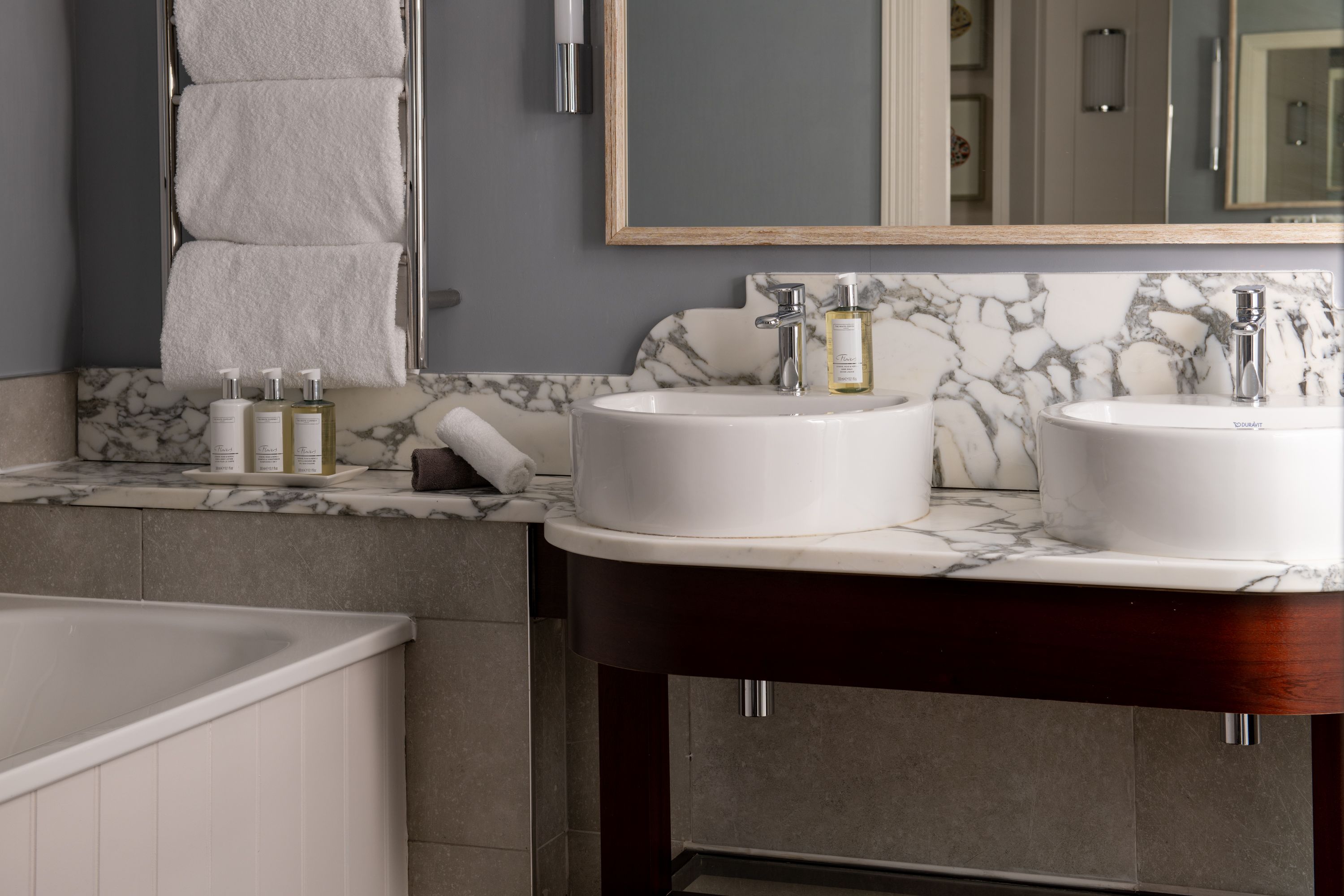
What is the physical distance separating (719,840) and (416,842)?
469 millimetres

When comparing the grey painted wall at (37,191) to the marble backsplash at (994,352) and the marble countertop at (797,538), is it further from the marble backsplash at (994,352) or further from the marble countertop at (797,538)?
the marble backsplash at (994,352)

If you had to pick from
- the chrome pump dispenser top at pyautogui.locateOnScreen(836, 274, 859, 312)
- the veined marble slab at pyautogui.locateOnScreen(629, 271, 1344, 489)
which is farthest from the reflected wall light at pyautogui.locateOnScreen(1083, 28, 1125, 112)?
the chrome pump dispenser top at pyautogui.locateOnScreen(836, 274, 859, 312)

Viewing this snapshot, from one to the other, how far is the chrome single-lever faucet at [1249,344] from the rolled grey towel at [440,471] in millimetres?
1012

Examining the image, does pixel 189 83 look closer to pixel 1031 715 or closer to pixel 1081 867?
pixel 1031 715

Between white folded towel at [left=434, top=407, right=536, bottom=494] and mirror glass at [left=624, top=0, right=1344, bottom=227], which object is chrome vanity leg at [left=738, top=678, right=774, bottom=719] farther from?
mirror glass at [left=624, top=0, right=1344, bottom=227]

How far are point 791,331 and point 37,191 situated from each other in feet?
4.18

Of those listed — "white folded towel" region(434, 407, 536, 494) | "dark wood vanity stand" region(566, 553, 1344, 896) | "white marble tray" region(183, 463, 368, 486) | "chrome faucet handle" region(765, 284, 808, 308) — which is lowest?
"dark wood vanity stand" region(566, 553, 1344, 896)

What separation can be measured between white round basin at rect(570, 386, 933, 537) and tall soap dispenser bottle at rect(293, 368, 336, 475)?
52 centimetres

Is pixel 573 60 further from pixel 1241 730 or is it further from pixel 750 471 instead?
pixel 1241 730

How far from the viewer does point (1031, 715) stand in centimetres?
171

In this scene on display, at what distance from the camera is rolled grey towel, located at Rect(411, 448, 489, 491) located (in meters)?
1.65

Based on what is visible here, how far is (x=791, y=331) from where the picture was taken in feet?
5.40

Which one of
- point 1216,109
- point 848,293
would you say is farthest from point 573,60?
point 1216,109

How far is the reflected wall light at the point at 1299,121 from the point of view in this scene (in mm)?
1564
